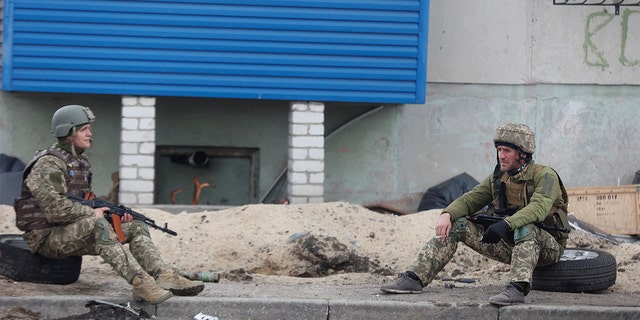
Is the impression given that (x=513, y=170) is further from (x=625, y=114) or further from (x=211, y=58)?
(x=625, y=114)

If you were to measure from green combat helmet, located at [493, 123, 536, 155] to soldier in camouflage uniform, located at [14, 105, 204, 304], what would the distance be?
2434 mm

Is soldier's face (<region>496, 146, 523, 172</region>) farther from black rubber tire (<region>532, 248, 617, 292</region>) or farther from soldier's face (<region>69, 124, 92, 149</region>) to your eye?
soldier's face (<region>69, 124, 92, 149</region>)

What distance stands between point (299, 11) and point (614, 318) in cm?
612

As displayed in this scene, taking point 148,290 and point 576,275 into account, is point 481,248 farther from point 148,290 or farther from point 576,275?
point 148,290

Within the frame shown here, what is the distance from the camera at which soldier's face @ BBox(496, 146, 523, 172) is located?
317 inches

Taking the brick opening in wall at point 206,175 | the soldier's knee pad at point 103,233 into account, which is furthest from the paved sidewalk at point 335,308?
the brick opening in wall at point 206,175

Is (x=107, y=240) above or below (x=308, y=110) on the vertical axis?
below

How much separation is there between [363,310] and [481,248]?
109 cm

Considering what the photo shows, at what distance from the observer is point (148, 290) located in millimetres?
7414

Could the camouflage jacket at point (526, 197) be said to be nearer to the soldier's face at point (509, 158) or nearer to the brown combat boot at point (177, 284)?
the soldier's face at point (509, 158)

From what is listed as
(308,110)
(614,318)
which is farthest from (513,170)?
(308,110)

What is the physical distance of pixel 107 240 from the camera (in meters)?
7.57

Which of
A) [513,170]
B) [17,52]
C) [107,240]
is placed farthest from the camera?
[17,52]

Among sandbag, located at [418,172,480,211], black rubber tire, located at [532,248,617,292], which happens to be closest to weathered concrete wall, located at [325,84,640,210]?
sandbag, located at [418,172,480,211]
